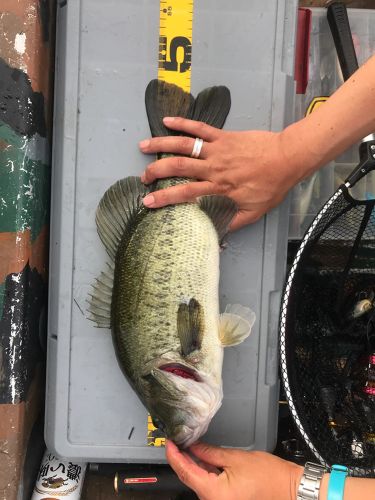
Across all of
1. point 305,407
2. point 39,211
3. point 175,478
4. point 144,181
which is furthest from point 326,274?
point 39,211

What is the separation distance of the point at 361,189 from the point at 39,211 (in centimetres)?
129

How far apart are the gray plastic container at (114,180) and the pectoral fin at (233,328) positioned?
0.13m

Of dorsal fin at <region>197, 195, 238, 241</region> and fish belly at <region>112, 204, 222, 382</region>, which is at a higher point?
dorsal fin at <region>197, 195, 238, 241</region>

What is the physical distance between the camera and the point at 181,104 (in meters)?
1.73

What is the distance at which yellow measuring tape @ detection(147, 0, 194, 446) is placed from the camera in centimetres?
177

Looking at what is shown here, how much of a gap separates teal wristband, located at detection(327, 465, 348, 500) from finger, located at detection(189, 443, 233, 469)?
309mm

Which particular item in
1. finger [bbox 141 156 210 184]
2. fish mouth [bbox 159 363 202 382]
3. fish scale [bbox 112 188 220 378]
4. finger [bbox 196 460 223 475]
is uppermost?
finger [bbox 141 156 210 184]

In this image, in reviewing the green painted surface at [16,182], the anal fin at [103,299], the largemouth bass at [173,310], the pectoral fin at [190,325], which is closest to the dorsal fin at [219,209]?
the largemouth bass at [173,310]

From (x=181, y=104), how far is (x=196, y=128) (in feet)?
0.44

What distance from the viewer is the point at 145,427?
1855 millimetres

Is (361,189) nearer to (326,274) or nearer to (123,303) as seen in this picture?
(326,274)

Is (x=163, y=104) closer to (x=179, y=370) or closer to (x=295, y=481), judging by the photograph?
(x=179, y=370)

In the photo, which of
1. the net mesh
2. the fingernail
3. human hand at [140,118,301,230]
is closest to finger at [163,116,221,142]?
human hand at [140,118,301,230]

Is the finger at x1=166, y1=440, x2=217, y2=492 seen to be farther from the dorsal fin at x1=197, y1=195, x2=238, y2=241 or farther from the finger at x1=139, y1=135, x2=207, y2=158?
the finger at x1=139, y1=135, x2=207, y2=158
